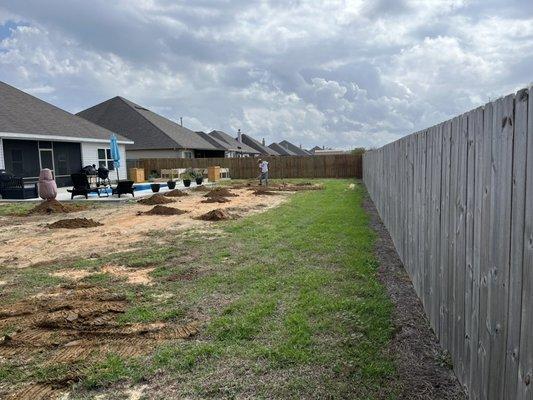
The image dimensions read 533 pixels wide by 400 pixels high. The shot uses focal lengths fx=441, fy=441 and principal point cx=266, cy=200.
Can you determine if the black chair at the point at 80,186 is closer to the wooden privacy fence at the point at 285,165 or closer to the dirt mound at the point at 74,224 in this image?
the dirt mound at the point at 74,224

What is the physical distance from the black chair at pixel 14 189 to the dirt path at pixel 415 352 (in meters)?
16.0

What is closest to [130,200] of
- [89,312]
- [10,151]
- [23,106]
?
[10,151]

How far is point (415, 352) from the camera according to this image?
3.62m

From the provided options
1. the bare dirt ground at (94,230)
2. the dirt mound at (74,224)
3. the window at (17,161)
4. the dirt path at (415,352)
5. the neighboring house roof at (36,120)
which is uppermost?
the neighboring house roof at (36,120)

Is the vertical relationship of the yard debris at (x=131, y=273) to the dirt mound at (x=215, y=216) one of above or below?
below

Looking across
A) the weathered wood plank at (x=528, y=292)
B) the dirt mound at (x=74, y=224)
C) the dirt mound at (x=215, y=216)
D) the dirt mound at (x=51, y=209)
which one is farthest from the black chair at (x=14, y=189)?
the weathered wood plank at (x=528, y=292)

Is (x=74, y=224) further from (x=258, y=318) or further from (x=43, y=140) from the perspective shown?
(x=43, y=140)

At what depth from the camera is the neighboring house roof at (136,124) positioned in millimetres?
37219

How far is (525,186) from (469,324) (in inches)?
50.1

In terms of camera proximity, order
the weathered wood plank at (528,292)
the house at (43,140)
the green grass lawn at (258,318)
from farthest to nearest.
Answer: the house at (43,140) → the green grass lawn at (258,318) → the weathered wood plank at (528,292)

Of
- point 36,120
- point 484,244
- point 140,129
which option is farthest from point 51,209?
point 140,129

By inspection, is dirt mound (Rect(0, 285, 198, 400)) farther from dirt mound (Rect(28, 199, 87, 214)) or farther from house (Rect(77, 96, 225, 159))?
house (Rect(77, 96, 225, 159))

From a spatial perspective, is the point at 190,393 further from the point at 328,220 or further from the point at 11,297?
the point at 328,220

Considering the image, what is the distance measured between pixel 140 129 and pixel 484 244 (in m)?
38.2
